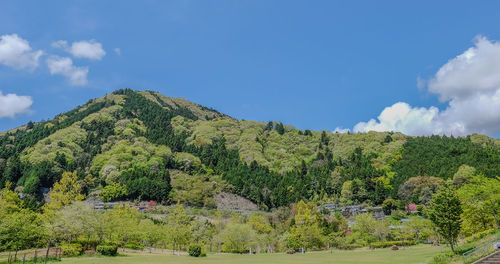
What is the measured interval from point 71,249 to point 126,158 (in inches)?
3535

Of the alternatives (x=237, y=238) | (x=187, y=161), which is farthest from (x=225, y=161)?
(x=237, y=238)

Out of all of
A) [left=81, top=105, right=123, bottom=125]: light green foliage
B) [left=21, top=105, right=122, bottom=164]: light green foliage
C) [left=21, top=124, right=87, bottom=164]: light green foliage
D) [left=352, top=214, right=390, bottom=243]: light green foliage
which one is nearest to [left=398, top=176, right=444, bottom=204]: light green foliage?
[left=352, top=214, right=390, bottom=243]: light green foliage

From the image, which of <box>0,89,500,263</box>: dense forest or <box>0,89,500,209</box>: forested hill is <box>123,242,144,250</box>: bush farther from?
<box>0,89,500,209</box>: forested hill

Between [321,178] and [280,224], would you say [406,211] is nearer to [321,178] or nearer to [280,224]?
[321,178]

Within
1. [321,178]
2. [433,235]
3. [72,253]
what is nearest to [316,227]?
[433,235]

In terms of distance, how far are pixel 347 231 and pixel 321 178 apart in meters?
48.8

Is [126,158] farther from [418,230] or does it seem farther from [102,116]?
[418,230]

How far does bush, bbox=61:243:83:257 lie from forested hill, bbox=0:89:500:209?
5140 cm

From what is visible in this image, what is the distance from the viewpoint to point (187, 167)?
13650 cm

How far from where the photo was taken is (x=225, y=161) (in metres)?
145

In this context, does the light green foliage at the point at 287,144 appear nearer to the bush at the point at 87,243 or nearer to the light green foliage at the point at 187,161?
the light green foliage at the point at 187,161

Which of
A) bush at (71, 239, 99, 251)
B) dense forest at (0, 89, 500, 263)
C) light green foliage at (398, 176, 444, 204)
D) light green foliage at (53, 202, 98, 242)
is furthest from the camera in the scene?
light green foliage at (398, 176, 444, 204)

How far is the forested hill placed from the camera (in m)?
109

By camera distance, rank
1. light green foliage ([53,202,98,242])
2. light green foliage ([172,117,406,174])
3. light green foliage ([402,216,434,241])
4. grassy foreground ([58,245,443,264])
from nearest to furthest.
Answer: grassy foreground ([58,245,443,264]) → light green foliage ([53,202,98,242]) → light green foliage ([402,216,434,241]) → light green foliage ([172,117,406,174])
